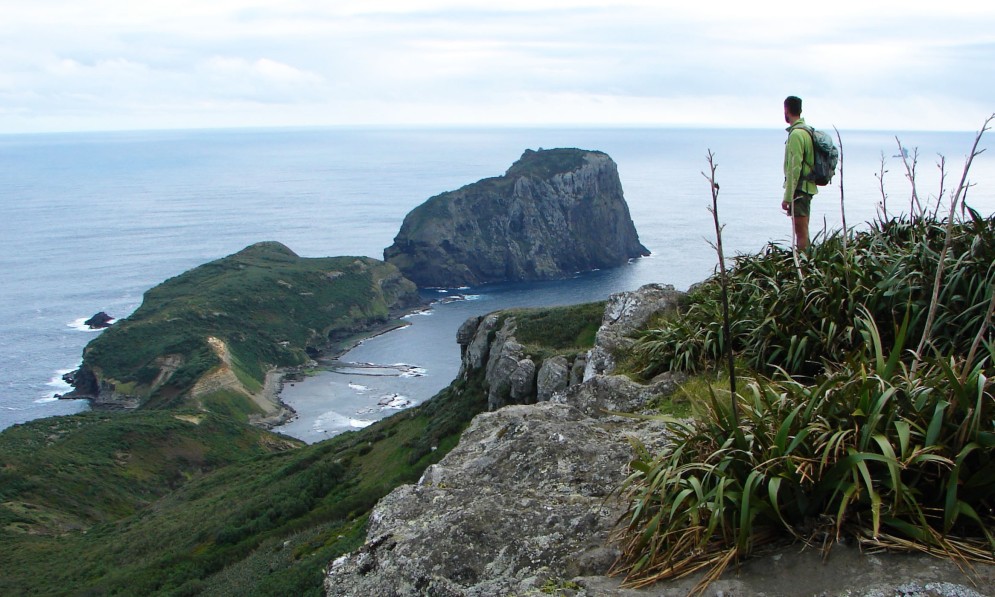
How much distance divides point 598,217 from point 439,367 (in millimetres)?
88704

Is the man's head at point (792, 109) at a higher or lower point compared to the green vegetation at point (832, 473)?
higher

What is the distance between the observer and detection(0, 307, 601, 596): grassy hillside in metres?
36.8

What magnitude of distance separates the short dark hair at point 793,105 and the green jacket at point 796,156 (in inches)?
6.0

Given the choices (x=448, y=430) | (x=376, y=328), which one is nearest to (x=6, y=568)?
(x=448, y=430)

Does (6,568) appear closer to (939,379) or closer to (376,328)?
(939,379)

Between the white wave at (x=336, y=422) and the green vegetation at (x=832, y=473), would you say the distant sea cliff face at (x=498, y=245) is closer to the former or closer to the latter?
the white wave at (x=336, y=422)

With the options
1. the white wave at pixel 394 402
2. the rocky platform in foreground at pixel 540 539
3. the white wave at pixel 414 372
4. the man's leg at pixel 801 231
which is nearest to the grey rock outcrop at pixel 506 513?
the rocky platform in foreground at pixel 540 539

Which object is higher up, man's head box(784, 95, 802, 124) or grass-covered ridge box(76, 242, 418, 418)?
man's head box(784, 95, 802, 124)

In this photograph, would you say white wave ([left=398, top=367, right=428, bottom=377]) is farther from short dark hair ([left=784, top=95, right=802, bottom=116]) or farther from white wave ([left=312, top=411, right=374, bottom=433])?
short dark hair ([left=784, top=95, right=802, bottom=116])

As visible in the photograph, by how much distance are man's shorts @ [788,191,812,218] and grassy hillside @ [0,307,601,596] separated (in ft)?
59.4

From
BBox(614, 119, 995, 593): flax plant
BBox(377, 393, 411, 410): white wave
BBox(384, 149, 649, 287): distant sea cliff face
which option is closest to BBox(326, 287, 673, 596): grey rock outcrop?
BBox(614, 119, 995, 593): flax plant

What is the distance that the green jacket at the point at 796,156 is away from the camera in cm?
1112

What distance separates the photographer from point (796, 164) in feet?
36.7

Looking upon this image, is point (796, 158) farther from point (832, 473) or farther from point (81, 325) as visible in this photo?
point (81, 325)
